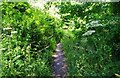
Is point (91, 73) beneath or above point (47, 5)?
beneath

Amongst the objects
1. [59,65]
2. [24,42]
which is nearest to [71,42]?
[59,65]

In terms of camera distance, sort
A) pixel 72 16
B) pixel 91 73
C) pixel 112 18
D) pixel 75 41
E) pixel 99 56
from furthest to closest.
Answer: pixel 72 16 → pixel 75 41 → pixel 112 18 → pixel 99 56 → pixel 91 73

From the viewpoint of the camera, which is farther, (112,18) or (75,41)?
(75,41)

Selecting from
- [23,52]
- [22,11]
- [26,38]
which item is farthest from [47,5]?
[23,52]

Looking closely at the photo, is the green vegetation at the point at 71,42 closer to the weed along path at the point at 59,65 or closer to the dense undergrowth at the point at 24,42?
the dense undergrowth at the point at 24,42

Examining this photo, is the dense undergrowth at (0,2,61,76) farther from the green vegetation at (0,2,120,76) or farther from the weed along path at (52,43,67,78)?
the weed along path at (52,43,67,78)

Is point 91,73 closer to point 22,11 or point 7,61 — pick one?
point 7,61

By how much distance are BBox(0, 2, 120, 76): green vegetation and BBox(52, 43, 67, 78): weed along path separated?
6.7 inches

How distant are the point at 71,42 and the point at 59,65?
0.84 m

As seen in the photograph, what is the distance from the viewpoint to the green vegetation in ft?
18.1

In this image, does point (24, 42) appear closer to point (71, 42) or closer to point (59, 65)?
point (59, 65)

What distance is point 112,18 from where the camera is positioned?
623cm

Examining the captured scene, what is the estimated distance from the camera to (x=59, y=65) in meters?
6.65

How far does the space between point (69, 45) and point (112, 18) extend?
1.46 meters
